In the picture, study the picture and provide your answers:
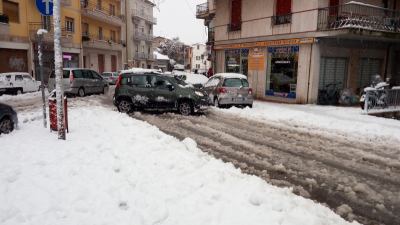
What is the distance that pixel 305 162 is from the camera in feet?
23.5

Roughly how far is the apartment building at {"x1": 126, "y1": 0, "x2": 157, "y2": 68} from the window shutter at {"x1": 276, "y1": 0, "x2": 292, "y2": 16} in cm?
3607

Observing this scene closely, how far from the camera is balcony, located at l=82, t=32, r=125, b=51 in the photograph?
1472 inches

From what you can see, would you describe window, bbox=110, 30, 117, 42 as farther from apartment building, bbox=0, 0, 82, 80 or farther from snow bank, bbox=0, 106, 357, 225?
snow bank, bbox=0, 106, 357, 225

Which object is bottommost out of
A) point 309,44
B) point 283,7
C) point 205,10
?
point 309,44

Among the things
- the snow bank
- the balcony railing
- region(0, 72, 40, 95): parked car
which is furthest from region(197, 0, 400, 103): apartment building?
the balcony railing

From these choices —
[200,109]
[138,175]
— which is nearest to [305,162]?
[138,175]

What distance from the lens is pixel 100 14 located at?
132 feet

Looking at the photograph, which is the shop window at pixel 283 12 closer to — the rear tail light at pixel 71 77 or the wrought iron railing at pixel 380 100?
the wrought iron railing at pixel 380 100

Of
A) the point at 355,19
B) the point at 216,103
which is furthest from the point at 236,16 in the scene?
the point at 216,103

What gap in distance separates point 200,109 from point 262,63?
8.90m

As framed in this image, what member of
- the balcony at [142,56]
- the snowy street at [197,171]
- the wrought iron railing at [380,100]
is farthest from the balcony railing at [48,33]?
the balcony at [142,56]

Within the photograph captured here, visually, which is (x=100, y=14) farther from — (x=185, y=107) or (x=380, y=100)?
(x=380, y=100)

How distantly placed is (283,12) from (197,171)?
53.4ft

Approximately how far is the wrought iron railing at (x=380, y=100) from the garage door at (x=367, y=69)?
6.12 m
